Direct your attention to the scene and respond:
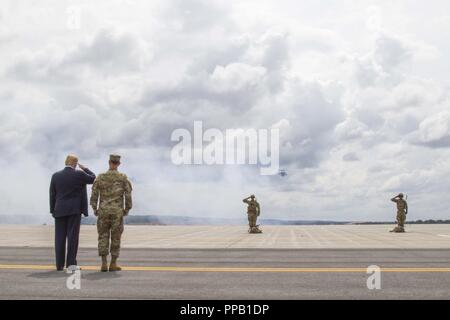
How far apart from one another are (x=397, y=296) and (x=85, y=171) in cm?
622

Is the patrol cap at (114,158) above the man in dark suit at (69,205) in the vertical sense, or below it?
above

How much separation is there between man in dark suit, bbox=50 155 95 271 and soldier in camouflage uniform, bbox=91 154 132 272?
1.34 feet

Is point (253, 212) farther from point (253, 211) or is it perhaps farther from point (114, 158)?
point (114, 158)

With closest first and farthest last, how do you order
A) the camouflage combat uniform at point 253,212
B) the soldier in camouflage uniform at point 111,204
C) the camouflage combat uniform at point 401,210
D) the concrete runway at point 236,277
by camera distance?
the concrete runway at point 236,277 → the soldier in camouflage uniform at point 111,204 → the camouflage combat uniform at point 253,212 → the camouflage combat uniform at point 401,210

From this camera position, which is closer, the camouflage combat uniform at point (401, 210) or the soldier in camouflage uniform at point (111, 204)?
the soldier in camouflage uniform at point (111, 204)

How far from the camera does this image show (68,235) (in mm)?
10148

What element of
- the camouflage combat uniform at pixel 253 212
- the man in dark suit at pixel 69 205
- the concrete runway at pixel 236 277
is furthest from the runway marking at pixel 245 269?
the camouflage combat uniform at pixel 253 212

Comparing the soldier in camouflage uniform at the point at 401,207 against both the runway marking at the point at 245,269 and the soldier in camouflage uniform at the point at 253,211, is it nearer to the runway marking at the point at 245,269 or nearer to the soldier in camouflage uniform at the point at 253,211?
the soldier in camouflage uniform at the point at 253,211

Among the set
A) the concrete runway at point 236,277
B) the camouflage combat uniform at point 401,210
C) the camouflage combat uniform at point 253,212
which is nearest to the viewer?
the concrete runway at point 236,277

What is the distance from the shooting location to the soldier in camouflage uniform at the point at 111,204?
32.6 feet

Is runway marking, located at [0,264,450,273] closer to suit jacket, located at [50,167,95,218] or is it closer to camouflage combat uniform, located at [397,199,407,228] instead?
suit jacket, located at [50,167,95,218]

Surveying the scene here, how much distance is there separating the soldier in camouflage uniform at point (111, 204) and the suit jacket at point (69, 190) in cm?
35
